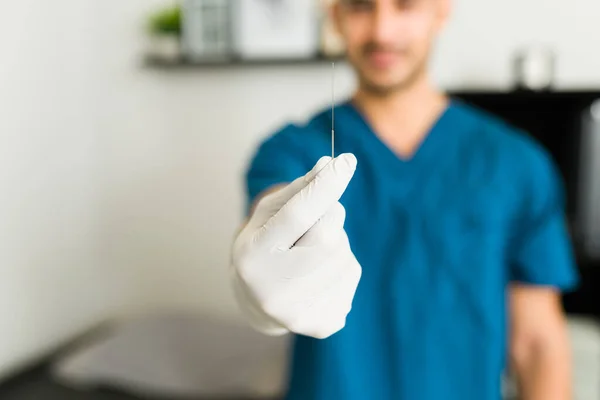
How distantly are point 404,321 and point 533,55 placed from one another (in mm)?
847

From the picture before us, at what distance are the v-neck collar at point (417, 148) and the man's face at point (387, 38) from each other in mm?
48

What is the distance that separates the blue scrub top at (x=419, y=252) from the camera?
0.66 meters

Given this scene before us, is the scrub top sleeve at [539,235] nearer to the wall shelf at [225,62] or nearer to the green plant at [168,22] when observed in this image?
the wall shelf at [225,62]

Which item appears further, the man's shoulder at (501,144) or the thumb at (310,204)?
the man's shoulder at (501,144)

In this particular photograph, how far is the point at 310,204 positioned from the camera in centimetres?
36

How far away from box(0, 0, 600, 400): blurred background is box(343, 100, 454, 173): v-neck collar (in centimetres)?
55

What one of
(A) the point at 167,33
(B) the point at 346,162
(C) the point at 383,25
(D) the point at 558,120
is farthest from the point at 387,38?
(A) the point at 167,33

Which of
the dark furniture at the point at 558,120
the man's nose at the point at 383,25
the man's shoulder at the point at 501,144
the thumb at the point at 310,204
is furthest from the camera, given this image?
the dark furniture at the point at 558,120

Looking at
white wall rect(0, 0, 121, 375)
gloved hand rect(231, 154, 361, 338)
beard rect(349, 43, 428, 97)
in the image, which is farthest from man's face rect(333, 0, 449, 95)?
white wall rect(0, 0, 121, 375)

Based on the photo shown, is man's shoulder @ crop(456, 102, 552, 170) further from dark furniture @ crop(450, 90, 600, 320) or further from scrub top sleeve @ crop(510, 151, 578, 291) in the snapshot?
dark furniture @ crop(450, 90, 600, 320)

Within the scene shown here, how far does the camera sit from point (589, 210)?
1.30m

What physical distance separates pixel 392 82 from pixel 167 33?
951 millimetres

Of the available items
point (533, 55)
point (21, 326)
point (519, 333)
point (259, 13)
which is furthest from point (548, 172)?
point (21, 326)

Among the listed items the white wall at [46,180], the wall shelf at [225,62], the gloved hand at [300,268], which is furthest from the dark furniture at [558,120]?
the gloved hand at [300,268]
